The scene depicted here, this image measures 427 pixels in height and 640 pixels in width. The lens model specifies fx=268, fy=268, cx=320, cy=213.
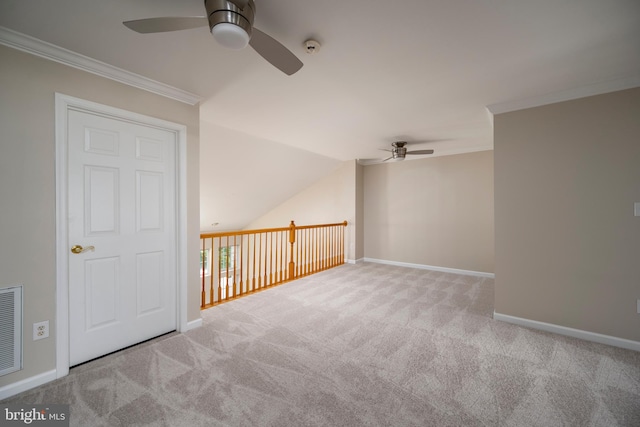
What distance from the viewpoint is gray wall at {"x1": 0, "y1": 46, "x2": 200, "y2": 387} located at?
1777 millimetres

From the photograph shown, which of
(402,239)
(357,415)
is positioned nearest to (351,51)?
(357,415)

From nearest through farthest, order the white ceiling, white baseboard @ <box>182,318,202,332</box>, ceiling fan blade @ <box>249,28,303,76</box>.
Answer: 1. ceiling fan blade @ <box>249,28,303,76</box>
2. the white ceiling
3. white baseboard @ <box>182,318,202,332</box>

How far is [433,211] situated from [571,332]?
300 centimetres

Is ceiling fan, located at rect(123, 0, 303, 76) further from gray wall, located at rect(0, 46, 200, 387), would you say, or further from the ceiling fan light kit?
gray wall, located at rect(0, 46, 200, 387)

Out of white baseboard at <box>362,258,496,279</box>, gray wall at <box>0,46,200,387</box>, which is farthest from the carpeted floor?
white baseboard at <box>362,258,496,279</box>

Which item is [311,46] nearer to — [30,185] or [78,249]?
[30,185]

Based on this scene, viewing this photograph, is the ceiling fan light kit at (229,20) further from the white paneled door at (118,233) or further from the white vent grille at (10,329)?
the white vent grille at (10,329)

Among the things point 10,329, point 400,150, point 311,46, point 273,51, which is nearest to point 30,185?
point 10,329

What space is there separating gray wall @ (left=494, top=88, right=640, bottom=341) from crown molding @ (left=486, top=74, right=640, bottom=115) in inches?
1.9

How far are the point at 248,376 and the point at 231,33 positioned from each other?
2.17 metres

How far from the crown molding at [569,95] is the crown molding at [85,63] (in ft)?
10.7

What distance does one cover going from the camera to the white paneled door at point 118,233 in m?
2.11

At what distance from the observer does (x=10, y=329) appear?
1.78 meters

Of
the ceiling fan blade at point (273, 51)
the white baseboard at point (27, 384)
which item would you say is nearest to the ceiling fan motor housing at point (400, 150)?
the ceiling fan blade at point (273, 51)
